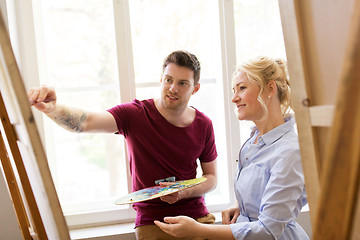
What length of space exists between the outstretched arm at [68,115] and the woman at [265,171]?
0.64 m

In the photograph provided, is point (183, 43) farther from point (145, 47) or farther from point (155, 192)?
point (155, 192)

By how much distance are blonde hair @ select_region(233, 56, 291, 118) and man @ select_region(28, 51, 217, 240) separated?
1.64 feet

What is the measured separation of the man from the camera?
2078 mm

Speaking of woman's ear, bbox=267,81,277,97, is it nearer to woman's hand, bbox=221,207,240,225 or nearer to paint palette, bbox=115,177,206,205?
paint palette, bbox=115,177,206,205

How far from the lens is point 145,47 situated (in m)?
2.53

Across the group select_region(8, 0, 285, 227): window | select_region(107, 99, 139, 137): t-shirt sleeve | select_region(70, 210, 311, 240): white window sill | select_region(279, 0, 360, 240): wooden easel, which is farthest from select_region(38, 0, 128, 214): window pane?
select_region(279, 0, 360, 240): wooden easel

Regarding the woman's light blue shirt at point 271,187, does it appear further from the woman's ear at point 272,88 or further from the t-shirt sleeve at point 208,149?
the t-shirt sleeve at point 208,149

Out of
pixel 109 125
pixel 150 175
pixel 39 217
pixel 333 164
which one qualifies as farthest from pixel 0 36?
pixel 150 175

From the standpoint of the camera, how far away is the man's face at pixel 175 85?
6.97 feet

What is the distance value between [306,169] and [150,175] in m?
1.25

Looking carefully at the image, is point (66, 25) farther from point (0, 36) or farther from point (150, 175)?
point (0, 36)

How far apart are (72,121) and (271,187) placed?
998 mm

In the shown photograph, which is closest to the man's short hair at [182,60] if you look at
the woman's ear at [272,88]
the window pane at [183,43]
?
the window pane at [183,43]

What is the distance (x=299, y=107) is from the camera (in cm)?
99
